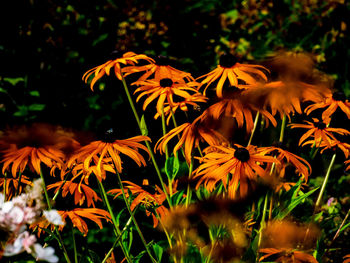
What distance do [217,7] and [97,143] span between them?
→ 6.15 ft

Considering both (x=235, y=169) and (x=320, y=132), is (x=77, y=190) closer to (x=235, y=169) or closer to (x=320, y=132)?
(x=235, y=169)

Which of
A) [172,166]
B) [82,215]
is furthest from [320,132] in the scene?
[82,215]

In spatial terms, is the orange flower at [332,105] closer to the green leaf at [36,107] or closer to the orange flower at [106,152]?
the orange flower at [106,152]

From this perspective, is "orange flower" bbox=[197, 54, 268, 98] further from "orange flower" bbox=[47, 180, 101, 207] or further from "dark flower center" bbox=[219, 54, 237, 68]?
"orange flower" bbox=[47, 180, 101, 207]

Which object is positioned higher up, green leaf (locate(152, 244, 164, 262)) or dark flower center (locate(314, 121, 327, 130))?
dark flower center (locate(314, 121, 327, 130))

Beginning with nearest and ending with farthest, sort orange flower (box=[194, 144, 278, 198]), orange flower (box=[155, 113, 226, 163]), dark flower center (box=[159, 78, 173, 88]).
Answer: orange flower (box=[194, 144, 278, 198])
orange flower (box=[155, 113, 226, 163])
dark flower center (box=[159, 78, 173, 88])

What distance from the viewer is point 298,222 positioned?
1311 millimetres

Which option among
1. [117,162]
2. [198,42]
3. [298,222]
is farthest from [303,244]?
[198,42]

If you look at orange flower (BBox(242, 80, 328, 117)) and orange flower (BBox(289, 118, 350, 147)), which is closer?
orange flower (BBox(242, 80, 328, 117))

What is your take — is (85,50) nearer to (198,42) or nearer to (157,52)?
(157,52)

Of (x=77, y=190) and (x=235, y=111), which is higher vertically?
(x=235, y=111)

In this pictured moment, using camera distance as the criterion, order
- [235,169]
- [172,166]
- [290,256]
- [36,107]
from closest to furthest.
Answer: [235,169], [290,256], [172,166], [36,107]

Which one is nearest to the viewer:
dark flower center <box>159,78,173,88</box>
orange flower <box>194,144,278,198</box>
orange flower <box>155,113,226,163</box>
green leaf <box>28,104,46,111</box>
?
orange flower <box>194,144,278,198</box>

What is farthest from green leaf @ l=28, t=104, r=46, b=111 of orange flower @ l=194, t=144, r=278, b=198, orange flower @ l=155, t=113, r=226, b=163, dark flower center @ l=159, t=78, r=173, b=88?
orange flower @ l=194, t=144, r=278, b=198
